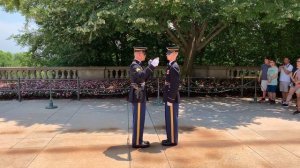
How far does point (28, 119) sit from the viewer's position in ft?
30.0

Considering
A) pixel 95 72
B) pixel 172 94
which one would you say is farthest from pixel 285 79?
Answer: pixel 95 72

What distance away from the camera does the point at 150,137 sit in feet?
23.7

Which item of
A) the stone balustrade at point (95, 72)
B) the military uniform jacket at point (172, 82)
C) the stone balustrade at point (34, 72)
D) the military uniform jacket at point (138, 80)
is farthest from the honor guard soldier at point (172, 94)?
the stone balustrade at point (34, 72)

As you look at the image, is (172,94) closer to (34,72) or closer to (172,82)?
(172,82)

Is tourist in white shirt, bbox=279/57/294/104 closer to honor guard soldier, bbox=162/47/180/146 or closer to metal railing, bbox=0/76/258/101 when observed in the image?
metal railing, bbox=0/76/258/101

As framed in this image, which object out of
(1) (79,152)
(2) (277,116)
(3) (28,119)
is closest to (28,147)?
(1) (79,152)

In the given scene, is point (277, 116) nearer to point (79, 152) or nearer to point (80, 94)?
point (79, 152)

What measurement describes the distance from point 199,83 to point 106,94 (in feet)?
11.7

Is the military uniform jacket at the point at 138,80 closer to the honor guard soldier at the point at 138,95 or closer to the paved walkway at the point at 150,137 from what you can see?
the honor guard soldier at the point at 138,95

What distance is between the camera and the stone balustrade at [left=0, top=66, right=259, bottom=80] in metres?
14.1

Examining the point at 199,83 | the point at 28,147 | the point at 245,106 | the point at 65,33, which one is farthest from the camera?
the point at 199,83

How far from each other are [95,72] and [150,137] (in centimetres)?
774

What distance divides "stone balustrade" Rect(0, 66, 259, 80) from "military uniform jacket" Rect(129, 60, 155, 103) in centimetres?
791

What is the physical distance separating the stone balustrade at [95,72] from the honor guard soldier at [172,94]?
25.9ft
